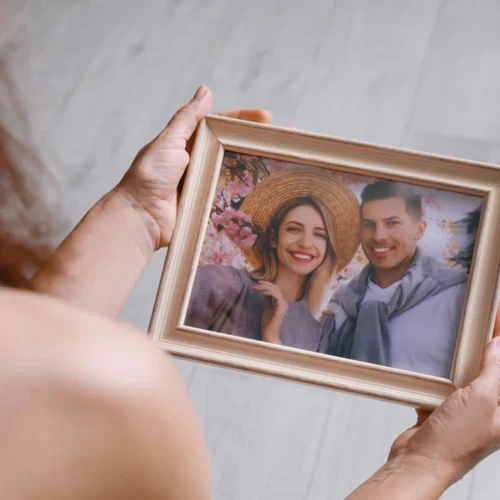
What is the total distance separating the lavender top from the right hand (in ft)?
0.62

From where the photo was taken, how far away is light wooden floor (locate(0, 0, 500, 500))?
1.92 meters

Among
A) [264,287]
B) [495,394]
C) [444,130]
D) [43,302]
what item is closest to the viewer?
[43,302]

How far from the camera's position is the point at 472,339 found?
3.16 ft

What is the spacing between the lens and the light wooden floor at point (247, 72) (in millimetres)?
1920

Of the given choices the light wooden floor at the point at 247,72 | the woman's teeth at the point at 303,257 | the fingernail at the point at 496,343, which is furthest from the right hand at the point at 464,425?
the light wooden floor at the point at 247,72

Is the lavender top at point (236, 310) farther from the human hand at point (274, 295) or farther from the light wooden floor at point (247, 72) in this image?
the light wooden floor at point (247, 72)

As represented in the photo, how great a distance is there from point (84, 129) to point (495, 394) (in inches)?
55.3

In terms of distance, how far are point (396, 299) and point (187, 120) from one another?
1.33 ft

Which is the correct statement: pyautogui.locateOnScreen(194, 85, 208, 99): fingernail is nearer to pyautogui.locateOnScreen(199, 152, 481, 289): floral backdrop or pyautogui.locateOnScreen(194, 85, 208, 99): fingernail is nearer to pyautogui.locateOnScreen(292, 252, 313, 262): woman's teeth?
pyautogui.locateOnScreen(199, 152, 481, 289): floral backdrop

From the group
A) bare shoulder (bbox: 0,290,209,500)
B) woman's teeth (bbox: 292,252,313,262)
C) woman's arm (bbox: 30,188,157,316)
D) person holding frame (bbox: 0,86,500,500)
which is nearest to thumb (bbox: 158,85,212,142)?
woman's arm (bbox: 30,188,157,316)

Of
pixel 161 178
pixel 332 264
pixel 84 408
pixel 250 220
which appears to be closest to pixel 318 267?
pixel 332 264

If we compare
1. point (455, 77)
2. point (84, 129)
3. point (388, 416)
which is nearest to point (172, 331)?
point (388, 416)

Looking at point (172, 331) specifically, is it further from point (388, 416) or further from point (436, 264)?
point (388, 416)

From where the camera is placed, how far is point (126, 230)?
41.6 inches
